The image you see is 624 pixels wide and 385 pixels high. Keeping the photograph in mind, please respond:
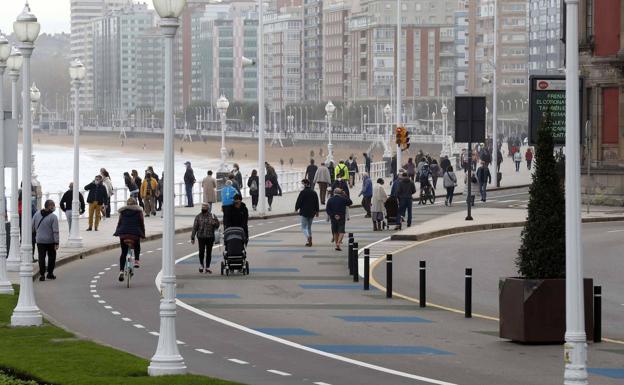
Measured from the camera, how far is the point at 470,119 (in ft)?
155

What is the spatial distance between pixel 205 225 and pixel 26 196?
8.26m

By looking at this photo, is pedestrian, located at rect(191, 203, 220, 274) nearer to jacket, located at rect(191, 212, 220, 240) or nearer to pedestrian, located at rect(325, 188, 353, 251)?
jacket, located at rect(191, 212, 220, 240)

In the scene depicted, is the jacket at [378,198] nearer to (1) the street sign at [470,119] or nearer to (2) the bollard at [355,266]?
(1) the street sign at [470,119]

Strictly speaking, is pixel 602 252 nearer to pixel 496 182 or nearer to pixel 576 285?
pixel 576 285

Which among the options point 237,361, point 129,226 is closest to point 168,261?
point 237,361

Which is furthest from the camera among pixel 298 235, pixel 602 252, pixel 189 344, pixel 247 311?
pixel 298 235

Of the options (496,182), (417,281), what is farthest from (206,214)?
(496,182)

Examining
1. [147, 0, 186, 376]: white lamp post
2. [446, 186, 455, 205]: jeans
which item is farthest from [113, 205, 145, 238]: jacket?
[446, 186, 455, 205]: jeans

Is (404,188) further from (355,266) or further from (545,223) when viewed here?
(545,223)

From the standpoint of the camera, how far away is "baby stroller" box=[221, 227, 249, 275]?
108ft

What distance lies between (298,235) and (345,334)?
2277cm

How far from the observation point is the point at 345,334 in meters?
23.6

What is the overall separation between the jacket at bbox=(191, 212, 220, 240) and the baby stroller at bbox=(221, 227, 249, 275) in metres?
0.42

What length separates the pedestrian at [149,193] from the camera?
54719mm
